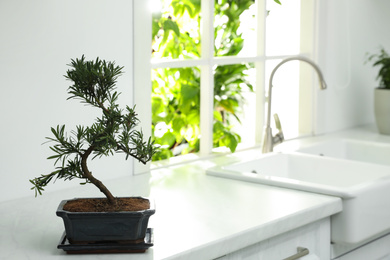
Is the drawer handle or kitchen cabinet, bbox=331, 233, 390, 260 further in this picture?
kitchen cabinet, bbox=331, 233, 390, 260

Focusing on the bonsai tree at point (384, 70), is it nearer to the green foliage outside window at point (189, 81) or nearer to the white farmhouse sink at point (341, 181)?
the green foliage outside window at point (189, 81)

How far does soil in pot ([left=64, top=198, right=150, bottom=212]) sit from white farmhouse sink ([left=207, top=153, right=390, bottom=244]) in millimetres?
634

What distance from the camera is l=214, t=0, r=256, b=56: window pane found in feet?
9.63

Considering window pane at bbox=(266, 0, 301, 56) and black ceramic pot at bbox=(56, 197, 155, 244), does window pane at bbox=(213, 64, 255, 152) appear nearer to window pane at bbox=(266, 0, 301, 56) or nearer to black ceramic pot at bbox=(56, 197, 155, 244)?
window pane at bbox=(266, 0, 301, 56)

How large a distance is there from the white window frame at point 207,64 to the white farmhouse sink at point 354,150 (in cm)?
19

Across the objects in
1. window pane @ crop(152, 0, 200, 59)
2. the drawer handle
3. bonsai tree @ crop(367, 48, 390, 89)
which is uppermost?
window pane @ crop(152, 0, 200, 59)

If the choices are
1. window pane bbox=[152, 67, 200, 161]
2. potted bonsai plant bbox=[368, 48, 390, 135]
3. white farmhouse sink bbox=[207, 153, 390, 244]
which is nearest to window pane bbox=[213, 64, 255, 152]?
window pane bbox=[152, 67, 200, 161]

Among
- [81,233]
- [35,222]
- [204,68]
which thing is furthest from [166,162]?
[81,233]

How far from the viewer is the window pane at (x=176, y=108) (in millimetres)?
2662

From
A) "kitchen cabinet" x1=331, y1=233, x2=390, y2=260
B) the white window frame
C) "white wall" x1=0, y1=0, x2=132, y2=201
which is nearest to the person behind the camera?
"white wall" x1=0, y1=0, x2=132, y2=201

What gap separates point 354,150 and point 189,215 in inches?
48.0

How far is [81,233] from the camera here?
1467 millimetres

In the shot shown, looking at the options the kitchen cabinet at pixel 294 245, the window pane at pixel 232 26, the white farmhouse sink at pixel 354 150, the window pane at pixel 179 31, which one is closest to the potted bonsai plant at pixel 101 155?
the kitchen cabinet at pixel 294 245

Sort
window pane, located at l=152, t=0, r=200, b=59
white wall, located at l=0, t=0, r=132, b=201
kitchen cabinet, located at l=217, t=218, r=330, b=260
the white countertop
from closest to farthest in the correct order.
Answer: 1. the white countertop
2. kitchen cabinet, located at l=217, t=218, r=330, b=260
3. white wall, located at l=0, t=0, r=132, b=201
4. window pane, located at l=152, t=0, r=200, b=59
